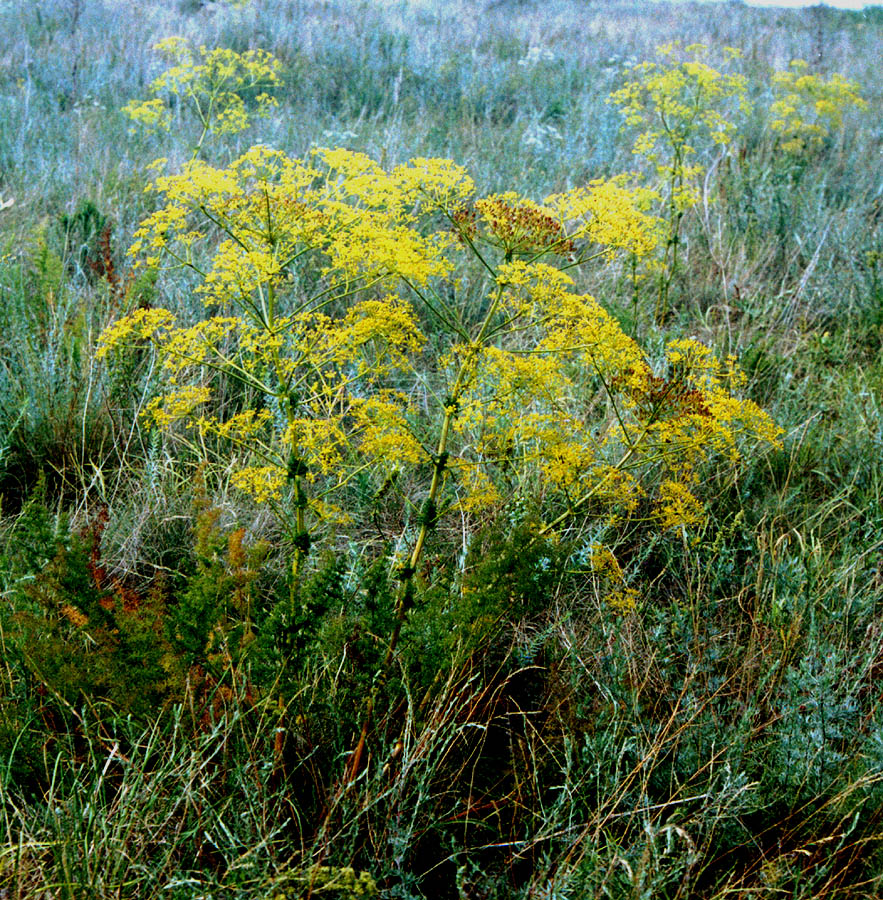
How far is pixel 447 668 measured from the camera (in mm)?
1908

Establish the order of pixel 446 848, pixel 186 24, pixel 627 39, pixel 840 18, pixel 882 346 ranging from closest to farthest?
pixel 446 848 → pixel 882 346 → pixel 186 24 → pixel 627 39 → pixel 840 18

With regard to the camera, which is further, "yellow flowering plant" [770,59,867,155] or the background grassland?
"yellow flowering plant" [770,59,867,155]

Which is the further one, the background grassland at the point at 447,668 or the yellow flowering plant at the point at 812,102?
the yellow flowering plant at the point at 812,102

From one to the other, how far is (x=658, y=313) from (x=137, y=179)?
382cm

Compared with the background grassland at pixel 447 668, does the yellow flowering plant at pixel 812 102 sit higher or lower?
higher

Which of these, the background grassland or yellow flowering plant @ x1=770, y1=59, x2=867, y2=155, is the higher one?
yellow flowering plant @ x1=770, y1=59, x2=867, y2=155

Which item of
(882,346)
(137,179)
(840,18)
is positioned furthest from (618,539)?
(840,18)

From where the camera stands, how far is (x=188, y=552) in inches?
109

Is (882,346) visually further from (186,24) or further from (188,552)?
(186,24)

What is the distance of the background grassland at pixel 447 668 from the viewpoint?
1556 millimetres

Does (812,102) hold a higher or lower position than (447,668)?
higher

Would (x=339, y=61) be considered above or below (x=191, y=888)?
above

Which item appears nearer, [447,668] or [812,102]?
[447,668]

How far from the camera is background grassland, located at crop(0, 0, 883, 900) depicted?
1556mm
